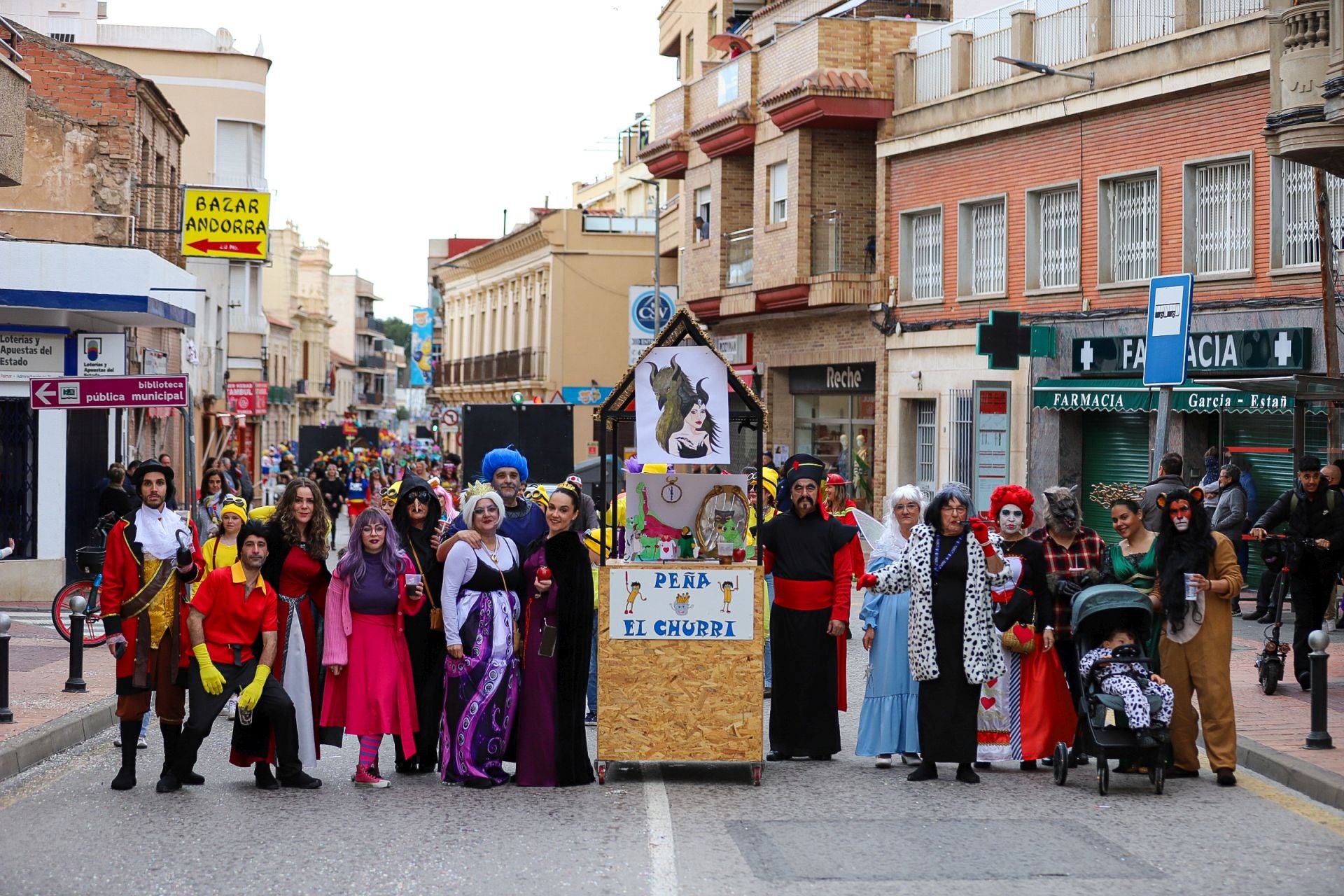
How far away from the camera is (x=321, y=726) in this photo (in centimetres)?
984

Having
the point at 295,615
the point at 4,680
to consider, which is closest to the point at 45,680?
the point at 4,680

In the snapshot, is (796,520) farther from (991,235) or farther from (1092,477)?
(991,235)

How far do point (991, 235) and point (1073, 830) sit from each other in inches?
755

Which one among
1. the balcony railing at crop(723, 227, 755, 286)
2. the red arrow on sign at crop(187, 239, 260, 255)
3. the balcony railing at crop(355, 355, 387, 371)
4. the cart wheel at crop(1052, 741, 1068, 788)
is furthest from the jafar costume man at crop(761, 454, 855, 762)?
the balcony railing at crop(355, 355, 387, 371)

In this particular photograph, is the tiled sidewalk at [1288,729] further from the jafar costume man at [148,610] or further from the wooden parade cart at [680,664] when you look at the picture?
the jafar costume man at [148,610]

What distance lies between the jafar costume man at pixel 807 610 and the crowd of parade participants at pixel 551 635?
1 centimetres

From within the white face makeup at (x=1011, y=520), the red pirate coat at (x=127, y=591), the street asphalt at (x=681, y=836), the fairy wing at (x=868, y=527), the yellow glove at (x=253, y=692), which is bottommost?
the street asphalt at (x=681, y=836)

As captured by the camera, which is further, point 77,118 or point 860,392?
point 860,392

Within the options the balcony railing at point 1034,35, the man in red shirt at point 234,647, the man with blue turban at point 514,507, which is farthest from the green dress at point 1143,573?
the balcony railing at point 1034,35

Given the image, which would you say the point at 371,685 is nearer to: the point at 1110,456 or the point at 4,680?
the point at 4,680

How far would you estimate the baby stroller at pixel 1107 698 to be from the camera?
9.50 metres

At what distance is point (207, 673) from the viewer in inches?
370

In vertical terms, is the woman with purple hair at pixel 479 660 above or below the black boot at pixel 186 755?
above

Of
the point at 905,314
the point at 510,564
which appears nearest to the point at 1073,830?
the point at 510,564
